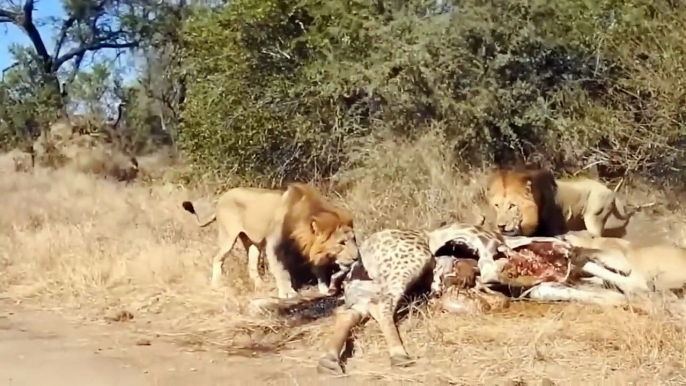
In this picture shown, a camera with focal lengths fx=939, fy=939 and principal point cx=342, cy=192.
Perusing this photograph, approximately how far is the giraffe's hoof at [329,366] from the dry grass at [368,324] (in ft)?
0.31

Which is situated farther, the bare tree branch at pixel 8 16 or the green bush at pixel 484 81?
the bare tree branch at pixel 8 16

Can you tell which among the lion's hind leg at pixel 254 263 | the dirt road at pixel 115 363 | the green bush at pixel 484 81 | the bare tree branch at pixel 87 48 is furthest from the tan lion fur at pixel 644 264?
the bare tree branch at pixel 87 48

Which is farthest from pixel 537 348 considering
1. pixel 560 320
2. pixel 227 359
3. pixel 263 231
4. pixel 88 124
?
pixel 88 124

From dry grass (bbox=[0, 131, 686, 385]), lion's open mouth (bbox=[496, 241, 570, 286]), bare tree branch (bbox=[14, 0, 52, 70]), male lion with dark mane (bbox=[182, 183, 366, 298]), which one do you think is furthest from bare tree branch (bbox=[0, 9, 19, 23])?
lion's open mouth (bbox=[496, 241, 570, 286])

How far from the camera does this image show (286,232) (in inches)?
318

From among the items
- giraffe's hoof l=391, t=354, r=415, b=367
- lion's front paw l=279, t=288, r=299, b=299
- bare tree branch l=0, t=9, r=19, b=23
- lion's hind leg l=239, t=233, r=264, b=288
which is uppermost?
bare tree branch l=0, t=9, r=19, b=23

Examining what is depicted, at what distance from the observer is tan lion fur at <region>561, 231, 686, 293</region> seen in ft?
23.9

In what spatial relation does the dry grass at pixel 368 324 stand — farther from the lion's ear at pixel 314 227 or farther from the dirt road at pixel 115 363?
the lion's ear at pixel 314 227

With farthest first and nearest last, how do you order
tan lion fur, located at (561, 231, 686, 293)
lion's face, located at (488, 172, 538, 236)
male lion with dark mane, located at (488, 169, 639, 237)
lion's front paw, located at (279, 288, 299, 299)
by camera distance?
male lion with dark mane, located at (488, 169, 639, 237) → lion's face, located at (488, 172, 538, 236) → lion's front paw, located at (279, 288, 299, 299) → tan lion fur, located at (561, 231, 686, 293)

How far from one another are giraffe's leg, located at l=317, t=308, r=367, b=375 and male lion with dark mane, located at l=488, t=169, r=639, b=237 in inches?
85.3

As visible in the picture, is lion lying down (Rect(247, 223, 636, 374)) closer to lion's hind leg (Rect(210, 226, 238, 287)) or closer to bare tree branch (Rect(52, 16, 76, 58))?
lion's hind leg (Rect(210, 226, 238, 287))

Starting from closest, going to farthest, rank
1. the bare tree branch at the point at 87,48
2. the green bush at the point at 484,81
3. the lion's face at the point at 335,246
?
the lion's face at the point at 335,246 → the green bush at the point at 484,81 → the bare tree branch at the point at 87,48

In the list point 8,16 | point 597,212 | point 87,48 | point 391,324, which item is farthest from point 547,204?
point 8,16

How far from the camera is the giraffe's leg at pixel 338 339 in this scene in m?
6.00
